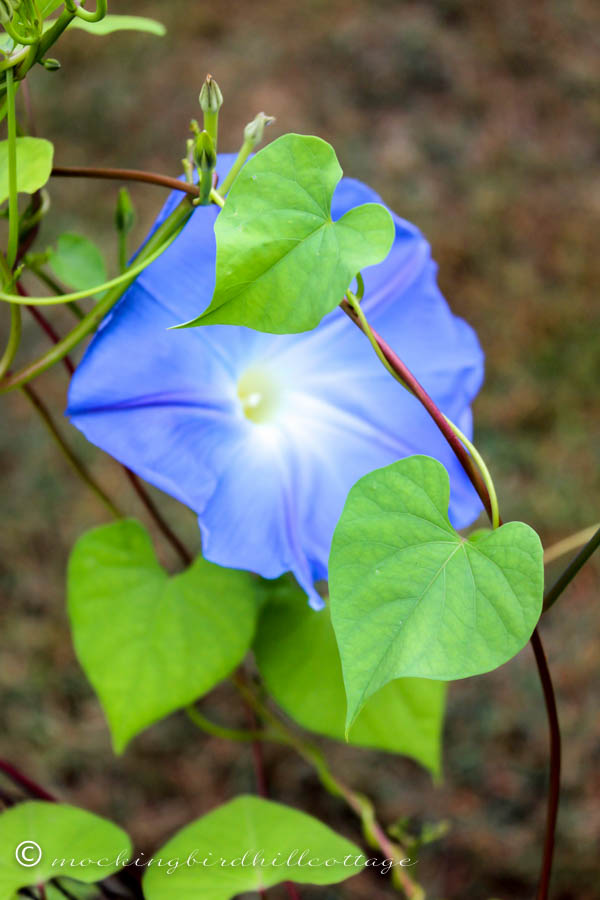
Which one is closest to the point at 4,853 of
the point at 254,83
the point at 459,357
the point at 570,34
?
the point at 459,357

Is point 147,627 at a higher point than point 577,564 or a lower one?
lower

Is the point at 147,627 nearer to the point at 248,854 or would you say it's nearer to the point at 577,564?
the point at 248,854

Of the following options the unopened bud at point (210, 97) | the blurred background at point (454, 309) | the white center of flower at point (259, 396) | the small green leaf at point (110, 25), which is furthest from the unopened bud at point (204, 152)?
the blurred background at point (454, 309)

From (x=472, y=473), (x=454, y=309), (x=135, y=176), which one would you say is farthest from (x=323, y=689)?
(x=454, y=309)

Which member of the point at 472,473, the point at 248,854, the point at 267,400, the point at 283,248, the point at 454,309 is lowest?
the point at 454,309

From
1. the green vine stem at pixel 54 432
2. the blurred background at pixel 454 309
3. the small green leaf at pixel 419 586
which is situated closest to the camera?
the small green leaf at pixel 419 586
